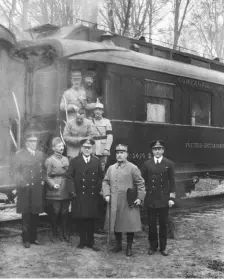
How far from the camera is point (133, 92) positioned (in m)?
7.44

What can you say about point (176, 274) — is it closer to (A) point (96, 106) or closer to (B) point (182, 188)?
(A) point (96, 106)

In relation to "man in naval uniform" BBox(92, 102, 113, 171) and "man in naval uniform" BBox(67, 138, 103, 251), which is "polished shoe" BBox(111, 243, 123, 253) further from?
"man in naval uniform" BBox(92, 102, 113, 171)

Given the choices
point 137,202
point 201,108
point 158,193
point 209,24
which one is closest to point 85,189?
point 137,202

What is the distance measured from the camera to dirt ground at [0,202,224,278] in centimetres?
457

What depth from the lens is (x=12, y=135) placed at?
633 cm

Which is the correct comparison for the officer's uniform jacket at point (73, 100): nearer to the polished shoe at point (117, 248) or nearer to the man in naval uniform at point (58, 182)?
the man in naval uniform at point (58, 182)

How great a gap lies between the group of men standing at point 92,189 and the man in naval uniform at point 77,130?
0.37 m

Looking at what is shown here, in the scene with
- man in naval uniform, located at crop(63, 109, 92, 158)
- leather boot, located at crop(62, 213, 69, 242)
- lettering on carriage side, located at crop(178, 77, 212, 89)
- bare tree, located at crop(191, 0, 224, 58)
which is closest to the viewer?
leather boot, located at crop(62, 213, 69, 242)

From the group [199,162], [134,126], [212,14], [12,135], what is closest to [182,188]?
[199,162]

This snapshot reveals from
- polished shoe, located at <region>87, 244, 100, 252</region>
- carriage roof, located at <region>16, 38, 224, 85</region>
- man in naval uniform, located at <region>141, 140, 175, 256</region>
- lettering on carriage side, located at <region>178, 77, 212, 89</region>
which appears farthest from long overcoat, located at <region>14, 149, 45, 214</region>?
lettering on carriage side, located at <region>178, 77, 212, 89</region>

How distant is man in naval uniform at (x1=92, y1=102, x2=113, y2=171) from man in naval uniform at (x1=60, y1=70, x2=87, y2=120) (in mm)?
294

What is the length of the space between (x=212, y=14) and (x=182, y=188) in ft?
35.3

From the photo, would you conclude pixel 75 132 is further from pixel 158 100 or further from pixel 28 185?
pixel 158 100

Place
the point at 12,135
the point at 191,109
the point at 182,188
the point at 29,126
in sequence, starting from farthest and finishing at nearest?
the point at 182,188 → the point at 191,109 → the point at 29,126 → the point at 12,135
